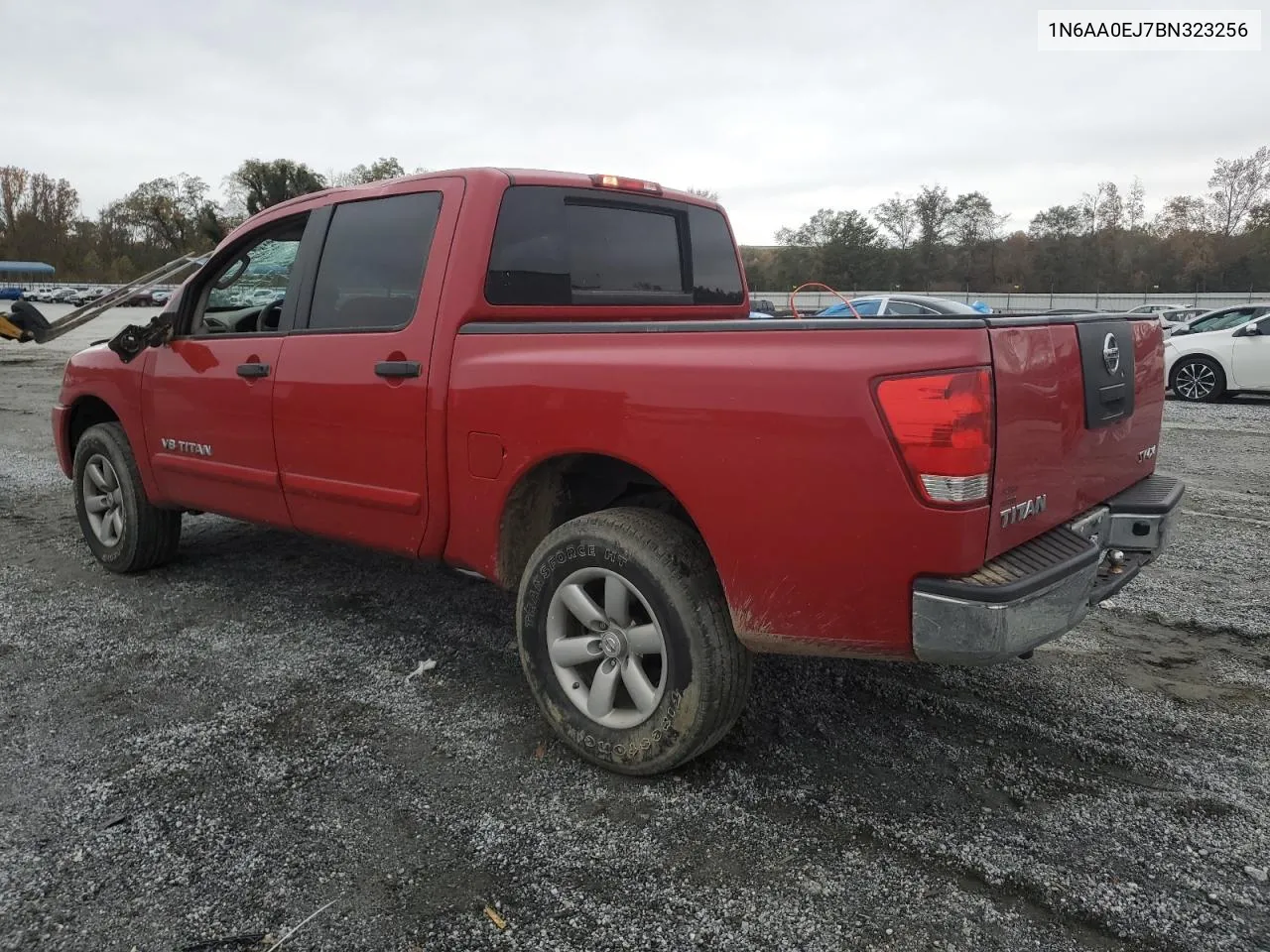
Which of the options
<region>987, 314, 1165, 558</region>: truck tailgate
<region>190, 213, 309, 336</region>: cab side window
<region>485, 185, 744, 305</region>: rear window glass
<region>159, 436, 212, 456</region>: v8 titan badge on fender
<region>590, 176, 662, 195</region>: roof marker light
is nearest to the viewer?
<region>987, 314, 1165, 558</region>: truck tailgate

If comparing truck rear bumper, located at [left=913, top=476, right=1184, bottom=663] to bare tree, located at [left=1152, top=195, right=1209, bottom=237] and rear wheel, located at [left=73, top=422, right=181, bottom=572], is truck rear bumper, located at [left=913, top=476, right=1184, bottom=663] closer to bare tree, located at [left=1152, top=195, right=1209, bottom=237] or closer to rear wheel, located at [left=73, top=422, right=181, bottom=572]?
rear wheel, located at [left=73, top=422, right=181, bottom=572]

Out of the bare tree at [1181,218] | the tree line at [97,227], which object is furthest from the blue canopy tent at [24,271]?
the bare tree at [1181,218]

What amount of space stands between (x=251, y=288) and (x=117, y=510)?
1.50 m

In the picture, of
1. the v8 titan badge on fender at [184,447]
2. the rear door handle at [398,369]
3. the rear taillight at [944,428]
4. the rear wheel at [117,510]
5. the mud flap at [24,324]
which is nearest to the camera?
the rear taillight at [944,428]

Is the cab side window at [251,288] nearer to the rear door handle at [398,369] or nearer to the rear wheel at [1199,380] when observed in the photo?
the rear door handle at [398,369]

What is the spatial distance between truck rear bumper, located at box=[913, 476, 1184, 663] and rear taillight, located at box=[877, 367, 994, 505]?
0.22m

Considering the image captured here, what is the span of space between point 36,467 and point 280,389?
19.8 ft

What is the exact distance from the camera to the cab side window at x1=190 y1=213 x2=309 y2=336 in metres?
3.96

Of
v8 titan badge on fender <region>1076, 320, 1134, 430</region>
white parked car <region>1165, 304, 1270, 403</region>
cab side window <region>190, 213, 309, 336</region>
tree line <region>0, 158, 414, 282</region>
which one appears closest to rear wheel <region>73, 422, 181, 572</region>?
cab side window <region>190, 213, 309, 336</region>

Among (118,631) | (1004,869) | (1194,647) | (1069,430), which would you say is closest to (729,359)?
(1069,430)

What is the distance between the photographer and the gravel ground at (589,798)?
6.98ft

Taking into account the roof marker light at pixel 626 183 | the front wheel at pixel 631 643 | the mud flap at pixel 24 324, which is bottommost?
the front wheel at pixel 631 643

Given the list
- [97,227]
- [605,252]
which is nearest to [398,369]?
[605,252]

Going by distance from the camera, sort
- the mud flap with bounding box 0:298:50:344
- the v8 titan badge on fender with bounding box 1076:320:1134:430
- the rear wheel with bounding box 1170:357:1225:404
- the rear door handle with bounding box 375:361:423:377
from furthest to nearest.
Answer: the rear wheel with bounding box 1170:357:1225:404 → the mud flap with bounding box 0:298:50:344 → the rear door handle with bounding box 375:361:423:377 → the v8 titan badge on fender with bounding box 1076:320:1134:430
